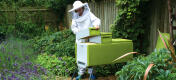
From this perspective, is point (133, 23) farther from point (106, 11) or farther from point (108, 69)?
point (106, 11)

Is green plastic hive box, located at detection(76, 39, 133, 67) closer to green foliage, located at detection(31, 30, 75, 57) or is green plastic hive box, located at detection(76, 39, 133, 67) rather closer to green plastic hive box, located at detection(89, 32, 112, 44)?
green plastic hive box, located at detection(89, 32, 112, 44)

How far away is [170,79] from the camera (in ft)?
8.18

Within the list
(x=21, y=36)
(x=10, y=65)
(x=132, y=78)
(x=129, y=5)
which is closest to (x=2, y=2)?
(x=21, y=36)

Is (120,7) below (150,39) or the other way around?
the other way around

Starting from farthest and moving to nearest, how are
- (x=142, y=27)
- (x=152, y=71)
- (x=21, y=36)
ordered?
(x=21, y=36)
(x=142, y=27)
(x=152, y=71)

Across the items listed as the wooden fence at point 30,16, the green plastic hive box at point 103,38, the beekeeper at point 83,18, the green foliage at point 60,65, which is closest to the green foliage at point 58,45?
the green foliage at point 60,65

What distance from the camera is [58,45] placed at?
6465mm

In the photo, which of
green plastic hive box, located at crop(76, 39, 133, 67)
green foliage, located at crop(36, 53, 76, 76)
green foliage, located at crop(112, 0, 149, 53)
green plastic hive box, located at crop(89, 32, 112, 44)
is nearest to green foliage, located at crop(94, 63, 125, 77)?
green foliage, located at crop(36, 53, 76, 76)

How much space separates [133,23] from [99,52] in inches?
77.4

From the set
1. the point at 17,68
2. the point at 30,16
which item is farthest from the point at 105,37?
the point at 30,16

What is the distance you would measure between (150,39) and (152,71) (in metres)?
2.82

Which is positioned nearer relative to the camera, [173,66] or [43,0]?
[173,66]

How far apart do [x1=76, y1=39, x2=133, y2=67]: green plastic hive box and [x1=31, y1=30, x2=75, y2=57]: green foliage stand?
2.05 metres

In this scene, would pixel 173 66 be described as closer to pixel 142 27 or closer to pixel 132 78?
pixel 132 78
